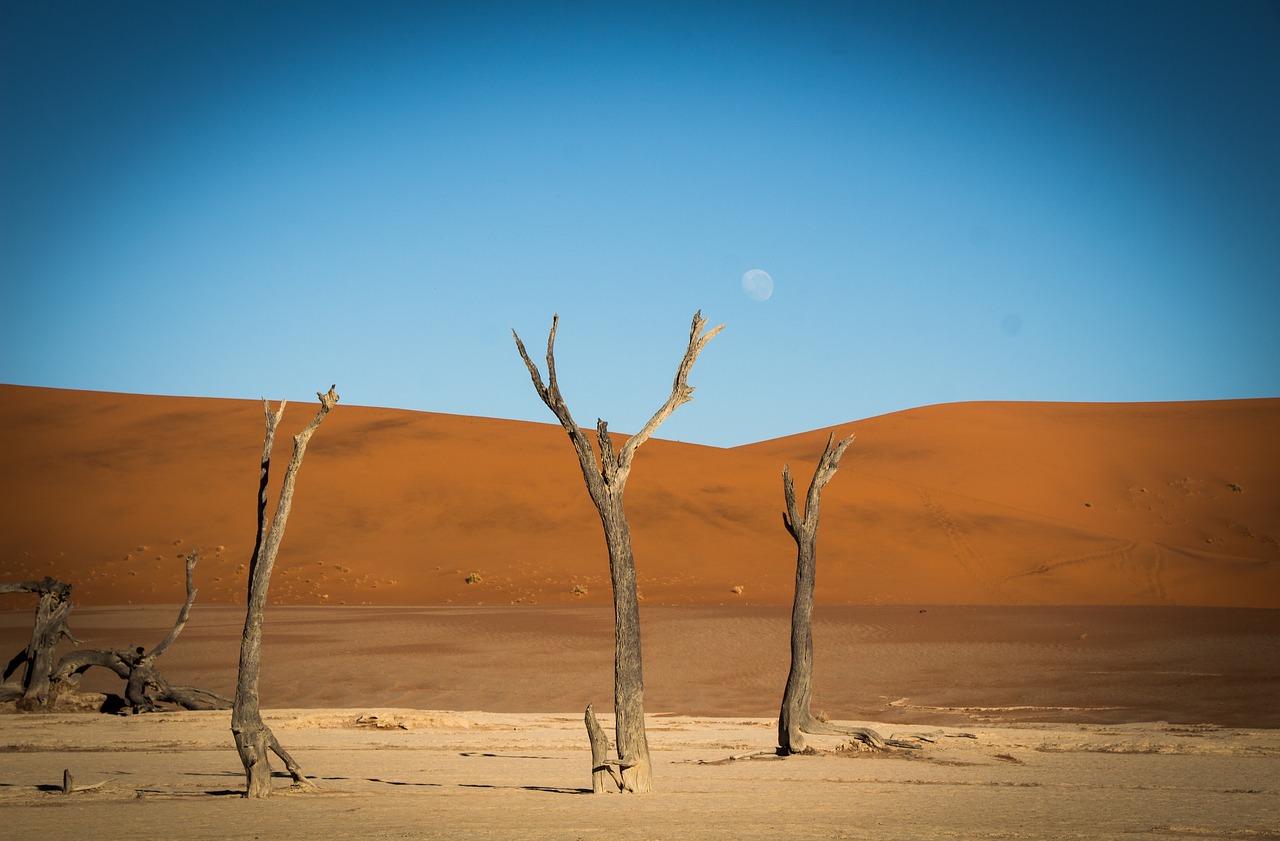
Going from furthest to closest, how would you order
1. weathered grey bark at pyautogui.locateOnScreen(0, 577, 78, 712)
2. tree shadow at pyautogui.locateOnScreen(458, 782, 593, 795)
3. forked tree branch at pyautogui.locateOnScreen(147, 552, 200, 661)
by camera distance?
weathered grey bark at pyautogui.locateOnScreen(0, 577, 78, 712) < forked tree branch at pyautogui.locateOnScreen(147, 552, 200, 661) < tree shadow at pyautogui.locateOnScreen(458, 782, 593, 795)

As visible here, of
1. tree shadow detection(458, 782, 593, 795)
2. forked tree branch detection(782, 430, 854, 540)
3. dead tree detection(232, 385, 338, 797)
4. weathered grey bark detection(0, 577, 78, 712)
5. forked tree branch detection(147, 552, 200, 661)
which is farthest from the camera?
weathered grey bark detection(0, 577, 78, 712)

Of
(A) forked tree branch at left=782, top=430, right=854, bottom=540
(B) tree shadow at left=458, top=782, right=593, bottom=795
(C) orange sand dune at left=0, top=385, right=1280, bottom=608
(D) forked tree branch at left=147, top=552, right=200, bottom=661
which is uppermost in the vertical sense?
(C) orange sand dune at left=0, top=385, right=1280, bottom=608

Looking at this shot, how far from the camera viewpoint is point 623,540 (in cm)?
1078

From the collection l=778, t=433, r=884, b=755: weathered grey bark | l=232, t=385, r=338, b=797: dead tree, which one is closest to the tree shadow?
l=232, t=385, r=338, b=797: dead tree

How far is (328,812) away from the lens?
33.1ft

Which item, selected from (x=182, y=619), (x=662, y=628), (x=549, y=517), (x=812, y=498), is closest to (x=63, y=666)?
(x=182, y=619)

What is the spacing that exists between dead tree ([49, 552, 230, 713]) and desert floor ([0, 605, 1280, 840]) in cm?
56

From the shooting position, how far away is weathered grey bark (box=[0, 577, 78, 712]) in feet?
59.1

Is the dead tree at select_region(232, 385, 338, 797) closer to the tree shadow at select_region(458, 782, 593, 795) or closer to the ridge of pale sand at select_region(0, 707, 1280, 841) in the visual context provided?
the ridge of pale sand at select_region(0, 707, 1280, 841)

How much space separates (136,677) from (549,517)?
1217 inches

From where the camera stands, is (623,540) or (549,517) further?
(549,517)

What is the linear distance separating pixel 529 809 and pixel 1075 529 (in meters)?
44.2

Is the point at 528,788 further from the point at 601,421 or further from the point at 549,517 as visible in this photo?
the point at 549,517

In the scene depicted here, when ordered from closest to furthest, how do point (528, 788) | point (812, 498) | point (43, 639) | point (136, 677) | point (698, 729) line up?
point (528, 788) → point (812, 498) → point (698, 729) → point (43, 639) → point (136, 677)
